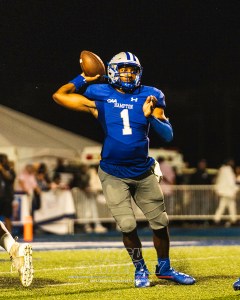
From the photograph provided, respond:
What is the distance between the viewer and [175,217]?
19297mm

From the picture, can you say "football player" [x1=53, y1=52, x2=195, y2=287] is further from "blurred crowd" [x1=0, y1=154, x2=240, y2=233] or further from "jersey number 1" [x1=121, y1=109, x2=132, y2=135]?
"blurred crowd" [x1=0, y1=154, x2=240, y2=233]

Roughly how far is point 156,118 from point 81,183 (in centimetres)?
1138

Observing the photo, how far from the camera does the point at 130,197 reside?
769 centimetres

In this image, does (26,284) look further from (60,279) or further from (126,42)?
(126,42)

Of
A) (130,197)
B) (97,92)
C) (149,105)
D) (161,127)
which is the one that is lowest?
(130,197)

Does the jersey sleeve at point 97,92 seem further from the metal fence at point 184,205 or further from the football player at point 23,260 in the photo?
the metal fence at point 184,205

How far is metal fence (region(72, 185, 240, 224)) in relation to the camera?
18562mm

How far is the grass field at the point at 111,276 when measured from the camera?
23.1 feet

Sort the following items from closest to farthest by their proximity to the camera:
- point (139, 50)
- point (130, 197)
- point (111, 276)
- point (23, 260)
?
point (23, 260), point (130, 197), point (111, 276), point (139, 50)

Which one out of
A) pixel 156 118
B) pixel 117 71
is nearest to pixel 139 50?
pixel 117 71

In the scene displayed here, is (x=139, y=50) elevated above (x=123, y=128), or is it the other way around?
(x=139, y=50)

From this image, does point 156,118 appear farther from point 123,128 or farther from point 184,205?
point 184,205

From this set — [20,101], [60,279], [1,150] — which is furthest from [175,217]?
[20,101]

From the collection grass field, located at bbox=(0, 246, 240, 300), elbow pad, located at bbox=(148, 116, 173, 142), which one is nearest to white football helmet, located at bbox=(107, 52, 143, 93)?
elbow pad, located at bbox=(148, 116, 173, 142)
